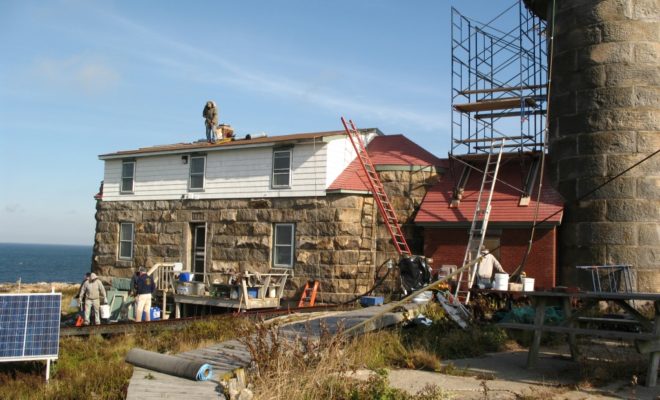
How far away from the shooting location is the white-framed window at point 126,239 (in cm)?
2581

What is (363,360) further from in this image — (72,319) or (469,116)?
(72,319)

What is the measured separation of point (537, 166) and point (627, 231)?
3461 millimetres

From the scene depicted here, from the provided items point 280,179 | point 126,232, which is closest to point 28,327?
point 280,179

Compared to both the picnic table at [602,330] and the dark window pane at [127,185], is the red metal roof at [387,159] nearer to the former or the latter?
the dark window pane at [127,185]

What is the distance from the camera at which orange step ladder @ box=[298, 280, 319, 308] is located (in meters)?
20.9

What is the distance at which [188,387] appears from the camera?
9359 millimetres

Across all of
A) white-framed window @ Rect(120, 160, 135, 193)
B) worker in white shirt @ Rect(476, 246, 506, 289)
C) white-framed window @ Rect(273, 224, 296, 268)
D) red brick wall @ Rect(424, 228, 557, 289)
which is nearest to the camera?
worker in white shirt @ Rect(476, 246, 506, 289)

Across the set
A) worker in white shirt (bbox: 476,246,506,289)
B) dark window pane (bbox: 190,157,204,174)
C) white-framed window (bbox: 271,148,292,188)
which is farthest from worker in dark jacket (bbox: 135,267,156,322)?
worker in white shirt (bbox: 476,246,506,289)

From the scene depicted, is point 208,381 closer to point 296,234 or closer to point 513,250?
point 513,250

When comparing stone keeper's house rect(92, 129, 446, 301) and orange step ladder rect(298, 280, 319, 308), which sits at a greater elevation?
stone keeper's house rect(92, 129, 446, 301)

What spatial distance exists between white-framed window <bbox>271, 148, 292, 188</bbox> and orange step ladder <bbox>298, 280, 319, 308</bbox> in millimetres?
3480

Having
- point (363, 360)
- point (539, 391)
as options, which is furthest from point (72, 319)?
point (539, 391)

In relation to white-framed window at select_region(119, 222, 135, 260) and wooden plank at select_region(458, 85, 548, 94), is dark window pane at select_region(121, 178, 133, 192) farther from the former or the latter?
wooden plank at select_region(458, 85, 548, 94)

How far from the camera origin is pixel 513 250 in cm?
1895
